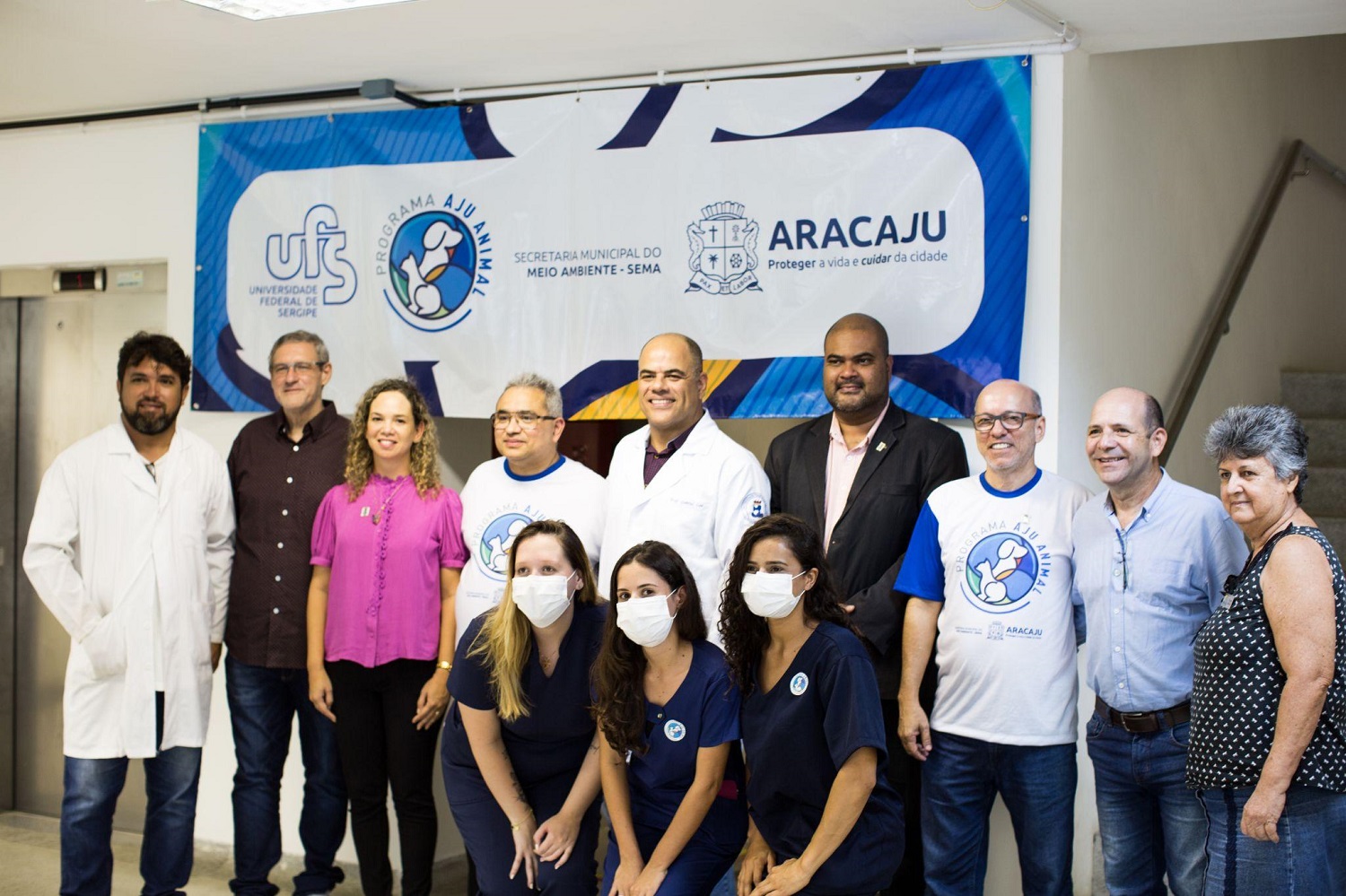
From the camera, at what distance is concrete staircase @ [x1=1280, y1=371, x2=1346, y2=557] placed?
5.24 metres

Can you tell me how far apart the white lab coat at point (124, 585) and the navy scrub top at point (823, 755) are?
1.85 metres

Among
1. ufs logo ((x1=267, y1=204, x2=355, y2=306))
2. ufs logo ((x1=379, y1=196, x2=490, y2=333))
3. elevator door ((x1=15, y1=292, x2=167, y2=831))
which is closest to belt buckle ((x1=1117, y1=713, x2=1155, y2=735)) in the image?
ufs logo ((x1=379, y1=196, x2=490, y2=333))

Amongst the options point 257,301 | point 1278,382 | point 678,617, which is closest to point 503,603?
point 678,617

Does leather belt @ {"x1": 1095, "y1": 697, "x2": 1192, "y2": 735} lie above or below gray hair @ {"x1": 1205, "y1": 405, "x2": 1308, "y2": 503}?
below

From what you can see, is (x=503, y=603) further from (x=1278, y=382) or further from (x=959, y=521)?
(x=1278, y=382)

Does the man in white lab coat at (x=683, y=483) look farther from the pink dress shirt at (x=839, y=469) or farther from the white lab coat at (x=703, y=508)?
the pink dress shirt at (x=839, y=469)

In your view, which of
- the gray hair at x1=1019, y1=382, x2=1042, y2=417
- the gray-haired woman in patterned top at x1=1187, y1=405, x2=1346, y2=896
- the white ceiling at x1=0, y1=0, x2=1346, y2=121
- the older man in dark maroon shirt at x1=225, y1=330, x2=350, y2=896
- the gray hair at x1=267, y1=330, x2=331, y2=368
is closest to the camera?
the gray-haired woman in patterned top at x1=1187, y1=405, x2=1346, y2=896

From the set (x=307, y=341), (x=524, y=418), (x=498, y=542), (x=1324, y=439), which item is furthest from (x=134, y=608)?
(x=1324, y=439)

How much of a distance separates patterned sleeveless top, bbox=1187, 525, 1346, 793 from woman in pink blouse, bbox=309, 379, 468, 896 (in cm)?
209

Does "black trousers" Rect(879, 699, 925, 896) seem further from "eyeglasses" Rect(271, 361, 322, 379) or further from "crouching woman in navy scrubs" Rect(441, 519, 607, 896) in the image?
"eyeglasses" Rect(271, 361, 322, 379)

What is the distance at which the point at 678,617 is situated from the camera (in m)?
3.10

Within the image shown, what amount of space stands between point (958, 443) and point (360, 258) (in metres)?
2.30

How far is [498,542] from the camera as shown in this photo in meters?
3.76

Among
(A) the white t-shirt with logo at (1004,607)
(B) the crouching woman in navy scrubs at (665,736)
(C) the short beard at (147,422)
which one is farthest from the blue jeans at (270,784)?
(A) the white t-shirt with logo at (1004,607)
